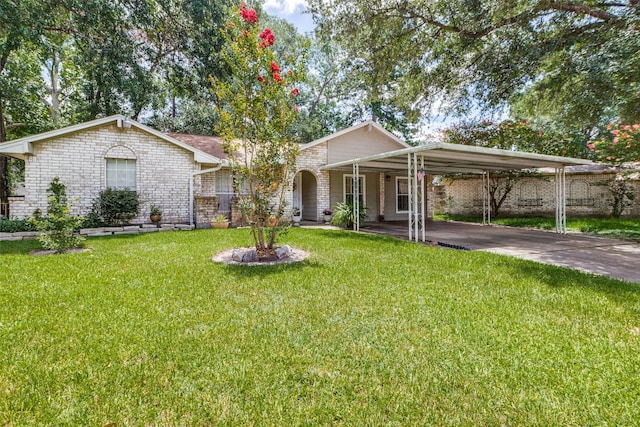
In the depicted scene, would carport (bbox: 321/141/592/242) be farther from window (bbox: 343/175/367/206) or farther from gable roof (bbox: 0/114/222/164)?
gable roof (bbox: 0/114/222/164)

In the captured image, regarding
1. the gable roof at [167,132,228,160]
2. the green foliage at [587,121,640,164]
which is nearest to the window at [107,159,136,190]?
the gable roof at [167,132,228,160]

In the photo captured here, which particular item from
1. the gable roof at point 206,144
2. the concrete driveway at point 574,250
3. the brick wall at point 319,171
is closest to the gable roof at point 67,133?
the gable roof at point 206,144

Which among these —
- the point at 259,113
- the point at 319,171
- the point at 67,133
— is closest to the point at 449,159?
the point at 319,171

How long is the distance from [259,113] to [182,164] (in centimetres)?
773

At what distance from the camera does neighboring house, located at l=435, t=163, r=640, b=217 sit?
1622cm

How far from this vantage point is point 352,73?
1223 cm

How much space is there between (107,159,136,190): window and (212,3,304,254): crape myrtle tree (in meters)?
7.41

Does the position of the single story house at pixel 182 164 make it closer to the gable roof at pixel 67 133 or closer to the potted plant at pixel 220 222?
the gable roof at pixel 67 133

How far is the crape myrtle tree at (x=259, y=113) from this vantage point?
5.72 meters

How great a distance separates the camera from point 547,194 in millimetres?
17797

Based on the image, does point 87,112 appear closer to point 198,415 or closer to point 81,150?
point 81,150

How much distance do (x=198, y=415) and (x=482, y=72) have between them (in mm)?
10978

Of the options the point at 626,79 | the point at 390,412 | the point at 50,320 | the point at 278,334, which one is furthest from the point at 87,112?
the point at 626,79

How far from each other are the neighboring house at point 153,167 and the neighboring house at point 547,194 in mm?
8043
